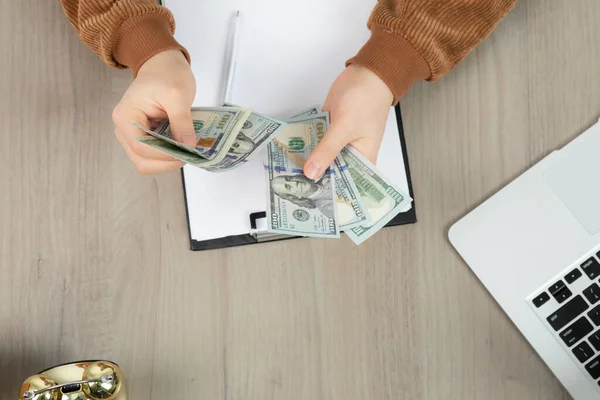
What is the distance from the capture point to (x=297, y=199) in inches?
30.3

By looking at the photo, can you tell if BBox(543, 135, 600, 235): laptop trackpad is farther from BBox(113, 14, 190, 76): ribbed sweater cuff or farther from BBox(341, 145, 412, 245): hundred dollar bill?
BBox(113, 14, 190, 76): ribbed sweater cuff

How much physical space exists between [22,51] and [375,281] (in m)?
0.62

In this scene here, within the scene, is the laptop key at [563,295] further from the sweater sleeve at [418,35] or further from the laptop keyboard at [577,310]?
the sweater sleeve at [418,35]

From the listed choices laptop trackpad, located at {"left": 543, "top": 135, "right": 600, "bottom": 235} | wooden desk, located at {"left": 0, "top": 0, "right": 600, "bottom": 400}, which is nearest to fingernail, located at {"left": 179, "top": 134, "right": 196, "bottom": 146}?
wooden desk, located at {"left": 0, "top": 0, "right": 600, "bottom": 400}

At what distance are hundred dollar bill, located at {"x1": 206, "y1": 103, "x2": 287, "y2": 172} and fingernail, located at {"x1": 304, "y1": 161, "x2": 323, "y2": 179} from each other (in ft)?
0.20

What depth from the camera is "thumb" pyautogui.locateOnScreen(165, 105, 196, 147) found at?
0.73 m

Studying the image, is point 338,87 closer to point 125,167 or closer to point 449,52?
point 449,52

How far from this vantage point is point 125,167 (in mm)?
819

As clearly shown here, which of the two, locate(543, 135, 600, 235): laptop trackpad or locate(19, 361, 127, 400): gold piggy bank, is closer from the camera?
locate(19, 361, 127, 400): gold piggy bank

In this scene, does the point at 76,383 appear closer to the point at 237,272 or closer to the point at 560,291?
the point at 237,272

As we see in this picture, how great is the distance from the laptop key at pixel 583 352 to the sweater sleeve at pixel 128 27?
0.67 meters

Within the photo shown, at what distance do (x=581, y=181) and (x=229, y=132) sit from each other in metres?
0.50

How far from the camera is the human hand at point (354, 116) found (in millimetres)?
741

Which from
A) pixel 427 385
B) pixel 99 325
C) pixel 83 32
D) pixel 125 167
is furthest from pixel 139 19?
pixel 427 385
